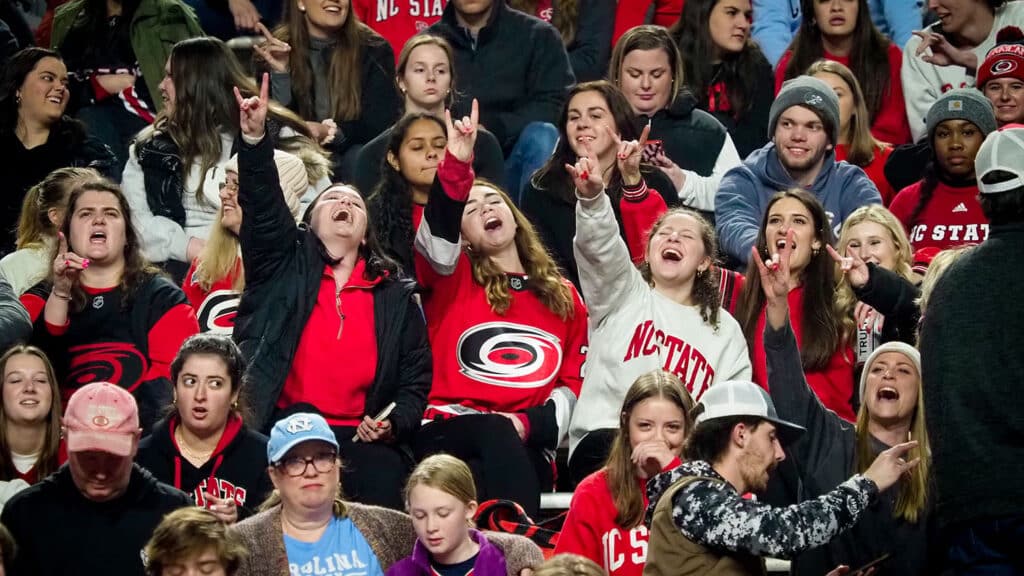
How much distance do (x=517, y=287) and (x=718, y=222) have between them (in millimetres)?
1258

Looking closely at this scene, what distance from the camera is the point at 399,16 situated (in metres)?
9.78

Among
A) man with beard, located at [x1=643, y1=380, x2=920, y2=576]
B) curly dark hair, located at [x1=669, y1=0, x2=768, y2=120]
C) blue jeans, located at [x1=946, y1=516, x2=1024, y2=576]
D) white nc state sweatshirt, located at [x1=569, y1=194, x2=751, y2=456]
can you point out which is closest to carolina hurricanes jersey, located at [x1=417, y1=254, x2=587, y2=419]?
white nc state sweatshirt, located at [x1=569, y1=194, x2=751, y2=456]

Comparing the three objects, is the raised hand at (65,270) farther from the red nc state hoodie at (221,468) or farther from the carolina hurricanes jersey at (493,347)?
the carolina hurricanes jersey at (493,347)

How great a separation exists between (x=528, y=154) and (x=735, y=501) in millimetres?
4079

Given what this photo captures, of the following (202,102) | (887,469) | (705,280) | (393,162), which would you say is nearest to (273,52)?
(202,102)

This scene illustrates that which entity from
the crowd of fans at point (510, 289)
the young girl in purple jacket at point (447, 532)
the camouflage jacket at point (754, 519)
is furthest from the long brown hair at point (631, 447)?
the camouflage jacket at point (754, 519)

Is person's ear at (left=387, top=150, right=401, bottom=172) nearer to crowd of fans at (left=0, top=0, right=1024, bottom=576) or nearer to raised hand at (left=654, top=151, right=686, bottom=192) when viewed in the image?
crowd of fans at (left=0, top=0, right=1024, bottom=576)

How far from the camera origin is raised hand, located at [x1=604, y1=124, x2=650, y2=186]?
286 inches

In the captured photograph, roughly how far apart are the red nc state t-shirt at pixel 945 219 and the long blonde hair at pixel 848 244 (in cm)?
58

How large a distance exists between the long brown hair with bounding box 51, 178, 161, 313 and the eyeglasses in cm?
148

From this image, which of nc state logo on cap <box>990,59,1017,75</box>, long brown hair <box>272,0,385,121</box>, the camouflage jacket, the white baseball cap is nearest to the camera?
the camouflage jacket

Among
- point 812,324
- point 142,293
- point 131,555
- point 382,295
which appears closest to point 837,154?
point 812,324

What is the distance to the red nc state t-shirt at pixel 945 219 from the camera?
8023mm

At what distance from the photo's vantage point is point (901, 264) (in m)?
7.39
